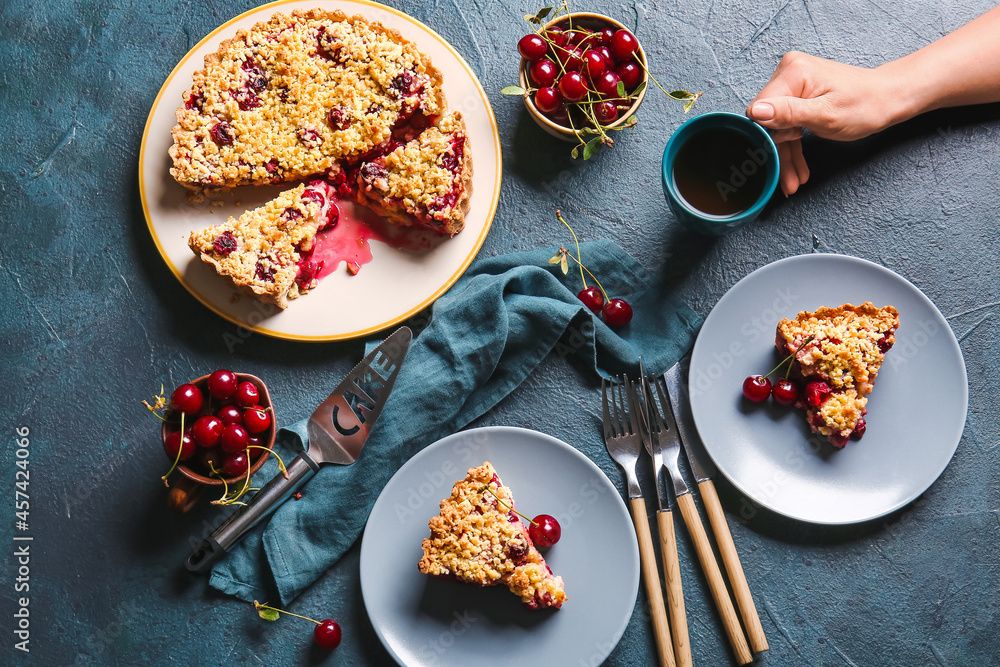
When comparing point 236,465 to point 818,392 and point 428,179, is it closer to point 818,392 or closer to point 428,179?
point 428,179

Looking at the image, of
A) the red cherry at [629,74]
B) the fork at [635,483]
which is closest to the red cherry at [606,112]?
the red cherry at [629,74]

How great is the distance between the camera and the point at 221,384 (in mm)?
2580

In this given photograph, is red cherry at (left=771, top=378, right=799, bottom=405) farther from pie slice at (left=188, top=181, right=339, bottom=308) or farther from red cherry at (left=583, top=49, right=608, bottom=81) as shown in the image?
pie slice at (left=188, top=181, right=339, bottom=308)

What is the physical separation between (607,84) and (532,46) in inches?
13.6

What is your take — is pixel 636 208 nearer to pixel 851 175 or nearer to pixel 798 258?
pixel 798 258

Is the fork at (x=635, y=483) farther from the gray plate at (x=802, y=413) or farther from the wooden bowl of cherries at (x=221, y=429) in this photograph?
the wooden bowl of cherries at (x=221, y=429)

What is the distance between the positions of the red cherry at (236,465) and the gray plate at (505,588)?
0.53 metres

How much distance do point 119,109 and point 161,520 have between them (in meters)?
1.86

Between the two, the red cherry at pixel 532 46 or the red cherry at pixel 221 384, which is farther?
the red cherry at pixel 532 46

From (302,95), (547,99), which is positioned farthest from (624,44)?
(302,95)

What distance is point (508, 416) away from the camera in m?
2.88

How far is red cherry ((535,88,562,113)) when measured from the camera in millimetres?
2681

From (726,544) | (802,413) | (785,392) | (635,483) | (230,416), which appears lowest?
(726,544)

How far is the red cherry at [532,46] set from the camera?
8.86 feet
